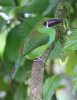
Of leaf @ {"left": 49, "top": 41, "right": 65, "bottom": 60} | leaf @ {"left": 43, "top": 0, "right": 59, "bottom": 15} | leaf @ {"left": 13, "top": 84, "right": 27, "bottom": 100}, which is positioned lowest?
leaf @ {"left": 13, "top": 84, "right": 27, "bottom": 100}

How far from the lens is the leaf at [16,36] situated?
1765mm

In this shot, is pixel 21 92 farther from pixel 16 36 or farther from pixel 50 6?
pixel 50 6

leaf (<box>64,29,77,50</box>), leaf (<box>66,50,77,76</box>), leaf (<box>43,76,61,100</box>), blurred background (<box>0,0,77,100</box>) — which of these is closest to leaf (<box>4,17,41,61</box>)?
blurred background (<box>0,0,77,100</box>)

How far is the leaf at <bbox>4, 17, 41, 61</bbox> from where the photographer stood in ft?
5.79

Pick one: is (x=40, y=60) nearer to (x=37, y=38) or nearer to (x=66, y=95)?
(x=37, y=38)

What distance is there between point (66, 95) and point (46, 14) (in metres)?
1.05

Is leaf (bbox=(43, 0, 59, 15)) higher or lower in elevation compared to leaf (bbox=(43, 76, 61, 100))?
higher

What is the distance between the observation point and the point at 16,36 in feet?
5.89

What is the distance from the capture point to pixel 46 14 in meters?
1.80

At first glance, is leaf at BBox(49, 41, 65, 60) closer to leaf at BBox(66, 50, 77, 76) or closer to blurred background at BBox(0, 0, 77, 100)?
blurred background at BBox(0, 0, 77, 100)

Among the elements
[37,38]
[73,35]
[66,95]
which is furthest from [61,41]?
[66,95]

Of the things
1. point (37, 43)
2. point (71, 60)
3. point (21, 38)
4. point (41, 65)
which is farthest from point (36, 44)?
point (71, 60)

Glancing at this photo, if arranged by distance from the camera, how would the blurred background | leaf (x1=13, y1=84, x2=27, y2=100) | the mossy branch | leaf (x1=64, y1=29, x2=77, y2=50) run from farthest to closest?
1. leaf (x1=13, y1=84, x2=27, y2=100)
2. the blurred background
3. leaf (x1=64, y1=29, x2=77, y2=50)
4. the mossy branch

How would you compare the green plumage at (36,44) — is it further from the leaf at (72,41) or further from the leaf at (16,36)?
the leaf at (16,36)
